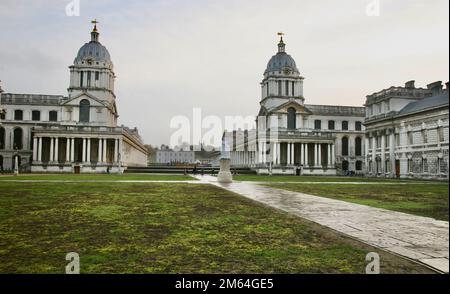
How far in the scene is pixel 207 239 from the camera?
7332 mm

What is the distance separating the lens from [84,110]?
258ft

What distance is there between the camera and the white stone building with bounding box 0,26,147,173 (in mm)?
70188

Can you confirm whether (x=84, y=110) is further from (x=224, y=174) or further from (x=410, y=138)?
(x=410, y=138)

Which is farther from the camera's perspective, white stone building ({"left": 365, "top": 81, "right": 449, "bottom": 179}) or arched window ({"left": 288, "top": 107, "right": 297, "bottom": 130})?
arched window ({"left": 288, "top": 107, "right": 297, "bottom": 130})

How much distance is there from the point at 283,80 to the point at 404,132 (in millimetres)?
33777

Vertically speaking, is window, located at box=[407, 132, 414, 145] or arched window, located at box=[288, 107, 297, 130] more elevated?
arched window, located at box=[288, 107, 297, 130]

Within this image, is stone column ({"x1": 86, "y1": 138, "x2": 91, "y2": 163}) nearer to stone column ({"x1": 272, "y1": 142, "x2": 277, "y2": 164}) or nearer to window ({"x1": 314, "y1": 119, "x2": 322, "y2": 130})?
stone column ({"x1": 272, "y1": 142, "x2": 277, "y2": 164})

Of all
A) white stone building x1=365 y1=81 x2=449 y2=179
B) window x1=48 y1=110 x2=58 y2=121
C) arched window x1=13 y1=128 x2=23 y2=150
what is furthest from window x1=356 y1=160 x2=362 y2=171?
arched window x1=13 y1=128 x2=23 y2=150

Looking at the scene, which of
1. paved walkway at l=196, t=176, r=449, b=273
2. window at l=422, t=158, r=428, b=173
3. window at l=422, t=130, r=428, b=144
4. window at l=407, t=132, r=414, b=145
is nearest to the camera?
paved walkway at l=196, t=176, r=449, b=273

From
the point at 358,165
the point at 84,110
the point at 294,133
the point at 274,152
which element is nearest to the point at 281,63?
the point at 294,133

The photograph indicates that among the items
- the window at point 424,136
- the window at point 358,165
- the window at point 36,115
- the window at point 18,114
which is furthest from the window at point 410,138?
the window at point 18,114

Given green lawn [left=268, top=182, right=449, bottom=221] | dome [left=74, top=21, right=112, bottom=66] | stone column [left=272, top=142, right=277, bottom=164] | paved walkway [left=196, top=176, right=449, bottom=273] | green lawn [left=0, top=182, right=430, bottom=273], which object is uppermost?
dome [left=74, top=21, right=112, bottom=66]
